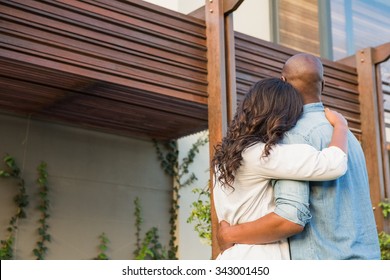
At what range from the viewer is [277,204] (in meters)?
1.33

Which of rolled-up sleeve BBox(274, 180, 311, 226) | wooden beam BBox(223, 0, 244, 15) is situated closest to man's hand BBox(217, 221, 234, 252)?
rolled-up sleeve BBox(274, 180, 311, 226)

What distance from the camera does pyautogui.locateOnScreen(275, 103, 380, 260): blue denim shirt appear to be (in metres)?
1.30

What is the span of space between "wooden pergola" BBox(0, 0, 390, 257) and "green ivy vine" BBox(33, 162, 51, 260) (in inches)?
19.6

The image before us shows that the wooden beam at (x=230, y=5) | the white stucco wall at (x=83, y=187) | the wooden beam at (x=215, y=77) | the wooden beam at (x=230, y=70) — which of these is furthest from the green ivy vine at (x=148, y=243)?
the wooden beam at (x=230, y=5)

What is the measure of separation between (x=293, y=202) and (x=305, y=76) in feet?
1.10

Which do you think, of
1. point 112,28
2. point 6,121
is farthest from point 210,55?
point 6,121

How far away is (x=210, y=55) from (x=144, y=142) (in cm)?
174

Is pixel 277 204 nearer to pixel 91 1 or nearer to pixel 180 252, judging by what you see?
pixel 91 1

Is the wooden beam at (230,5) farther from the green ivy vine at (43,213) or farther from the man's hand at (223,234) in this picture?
the man's hand at (223,234)

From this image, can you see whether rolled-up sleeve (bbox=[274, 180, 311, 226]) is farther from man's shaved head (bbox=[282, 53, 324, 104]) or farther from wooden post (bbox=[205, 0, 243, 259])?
wooden post (bbox=[205, 0, 243, 259])

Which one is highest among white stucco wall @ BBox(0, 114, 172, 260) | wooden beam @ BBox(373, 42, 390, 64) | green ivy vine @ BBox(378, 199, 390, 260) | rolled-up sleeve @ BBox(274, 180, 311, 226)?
wooden beam @ BBox(373, 42, 390, 64)

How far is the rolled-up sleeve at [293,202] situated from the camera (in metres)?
1.29

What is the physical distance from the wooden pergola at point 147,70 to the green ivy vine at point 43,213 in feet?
1.63

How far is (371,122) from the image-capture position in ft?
18.3
